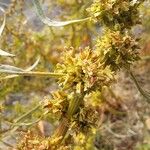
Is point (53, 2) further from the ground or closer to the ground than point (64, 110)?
further from the ground

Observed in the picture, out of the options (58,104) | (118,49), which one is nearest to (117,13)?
(118,49)

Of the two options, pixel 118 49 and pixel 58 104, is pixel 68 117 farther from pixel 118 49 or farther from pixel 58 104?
pixel 118 49

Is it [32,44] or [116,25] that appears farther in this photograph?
[32,44]

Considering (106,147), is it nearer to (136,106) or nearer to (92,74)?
(136,106)

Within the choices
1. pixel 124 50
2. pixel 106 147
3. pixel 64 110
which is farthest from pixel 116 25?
pixel 106 147

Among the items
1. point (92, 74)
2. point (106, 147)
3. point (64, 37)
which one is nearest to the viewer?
point (92, 74)

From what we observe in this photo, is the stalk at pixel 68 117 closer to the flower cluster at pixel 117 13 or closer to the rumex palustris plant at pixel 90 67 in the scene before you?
the rumex palustris plant at pixel 90 67


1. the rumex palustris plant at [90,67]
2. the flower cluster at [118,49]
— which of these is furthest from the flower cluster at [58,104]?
the flower cluster at [118,49]

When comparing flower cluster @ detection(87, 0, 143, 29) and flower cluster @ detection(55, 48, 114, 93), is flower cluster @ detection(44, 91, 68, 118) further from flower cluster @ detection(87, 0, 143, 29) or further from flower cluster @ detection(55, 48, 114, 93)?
flower cluster @ detection(87, 0, 143, 29)
